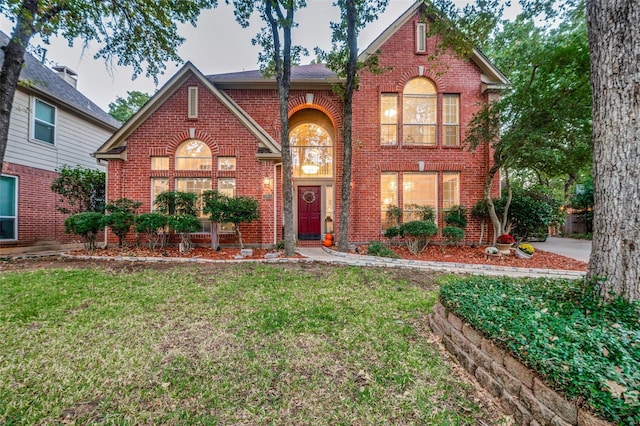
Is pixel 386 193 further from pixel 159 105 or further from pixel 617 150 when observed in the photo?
pixel 159 105

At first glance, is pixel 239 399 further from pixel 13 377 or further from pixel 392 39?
pixel 392 39

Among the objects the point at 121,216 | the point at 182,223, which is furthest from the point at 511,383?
the point at 121,216

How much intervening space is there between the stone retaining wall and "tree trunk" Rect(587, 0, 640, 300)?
1.49 m

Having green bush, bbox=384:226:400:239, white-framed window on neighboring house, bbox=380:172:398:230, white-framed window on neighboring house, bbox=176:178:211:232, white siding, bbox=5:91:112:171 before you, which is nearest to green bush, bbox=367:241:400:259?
green bush, bbox=384:226:400:239

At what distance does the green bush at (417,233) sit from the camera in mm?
8305

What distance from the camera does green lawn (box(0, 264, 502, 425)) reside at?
2014 mm

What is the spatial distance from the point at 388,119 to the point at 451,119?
246cm

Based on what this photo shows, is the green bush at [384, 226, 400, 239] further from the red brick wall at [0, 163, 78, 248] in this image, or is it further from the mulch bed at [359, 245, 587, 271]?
the red brick wall at [0, 163, 78, 248]

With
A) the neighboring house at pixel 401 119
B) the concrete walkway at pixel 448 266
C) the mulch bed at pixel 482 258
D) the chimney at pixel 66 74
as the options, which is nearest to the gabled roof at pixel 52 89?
the chimney at pixel 66 74

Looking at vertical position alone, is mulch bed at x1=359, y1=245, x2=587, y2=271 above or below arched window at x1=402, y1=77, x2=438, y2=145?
below

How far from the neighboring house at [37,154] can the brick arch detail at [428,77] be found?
1185 centimetres

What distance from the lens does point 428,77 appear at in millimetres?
10133

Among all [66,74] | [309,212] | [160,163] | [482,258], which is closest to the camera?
[482,258]

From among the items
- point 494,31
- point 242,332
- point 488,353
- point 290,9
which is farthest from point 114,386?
point 494,31
